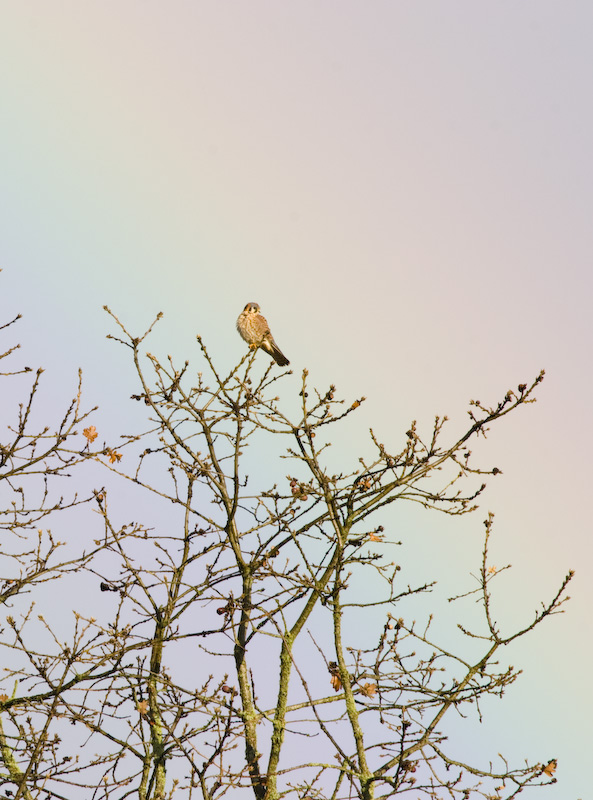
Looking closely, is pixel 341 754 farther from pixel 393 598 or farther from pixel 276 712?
pixel 393 598

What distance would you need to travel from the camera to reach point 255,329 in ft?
36.4

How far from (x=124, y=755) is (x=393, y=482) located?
89.3 inches

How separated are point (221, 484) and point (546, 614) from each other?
2117 millimetres

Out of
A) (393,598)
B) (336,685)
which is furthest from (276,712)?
(393,598)

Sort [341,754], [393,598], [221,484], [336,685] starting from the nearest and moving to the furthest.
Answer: [341,754], [336,685], [393,598], [221,484]

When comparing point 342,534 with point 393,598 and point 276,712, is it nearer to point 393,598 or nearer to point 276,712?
point 393,598

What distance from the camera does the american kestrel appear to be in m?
11.1

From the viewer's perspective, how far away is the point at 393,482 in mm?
5273

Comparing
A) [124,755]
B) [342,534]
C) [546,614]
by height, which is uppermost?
[342,534]

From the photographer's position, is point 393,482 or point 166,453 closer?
point 393,482

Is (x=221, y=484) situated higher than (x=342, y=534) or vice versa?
(x=221, y=484)

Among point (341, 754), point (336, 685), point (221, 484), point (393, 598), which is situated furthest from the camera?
point (221, 484)

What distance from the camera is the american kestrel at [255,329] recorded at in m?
11.1

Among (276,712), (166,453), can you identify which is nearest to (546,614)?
→ (276,712)
